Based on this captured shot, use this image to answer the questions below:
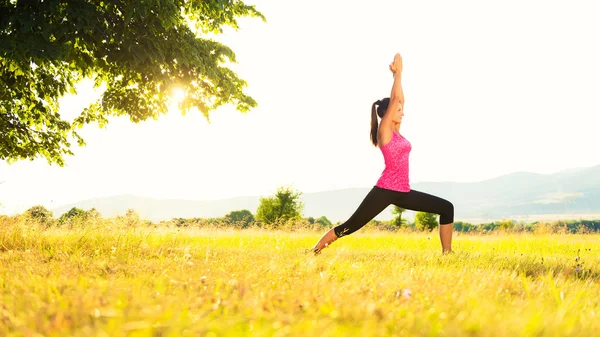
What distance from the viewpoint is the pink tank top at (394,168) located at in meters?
6.09

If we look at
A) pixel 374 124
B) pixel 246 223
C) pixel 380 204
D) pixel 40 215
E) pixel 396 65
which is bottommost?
pixel 246 223

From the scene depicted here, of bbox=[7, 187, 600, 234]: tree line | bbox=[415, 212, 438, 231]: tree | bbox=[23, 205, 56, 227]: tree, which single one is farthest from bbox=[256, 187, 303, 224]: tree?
bbox=[23, 205, 56, 227]: tree

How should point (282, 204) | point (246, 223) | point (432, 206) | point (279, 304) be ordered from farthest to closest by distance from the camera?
point (282, 204), point (246, 223), point (432, 206), point (279, 304)

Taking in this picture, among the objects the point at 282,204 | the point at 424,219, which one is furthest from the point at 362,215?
the point at 424,219

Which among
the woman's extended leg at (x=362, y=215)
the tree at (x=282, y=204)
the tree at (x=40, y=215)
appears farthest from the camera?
the tree at (x=282, y=204)

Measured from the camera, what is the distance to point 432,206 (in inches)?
248

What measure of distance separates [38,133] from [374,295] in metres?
13.7

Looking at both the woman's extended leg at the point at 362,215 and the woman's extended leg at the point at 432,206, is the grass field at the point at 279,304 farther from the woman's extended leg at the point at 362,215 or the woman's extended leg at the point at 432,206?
the woman's extended leg at the point at 432,206

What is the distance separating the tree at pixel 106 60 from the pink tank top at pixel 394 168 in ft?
14.8

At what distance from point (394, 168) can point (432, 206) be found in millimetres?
797

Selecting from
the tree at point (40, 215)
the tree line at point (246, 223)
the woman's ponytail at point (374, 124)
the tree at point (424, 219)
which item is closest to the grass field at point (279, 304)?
the woman's ponytail at point (374, 124)

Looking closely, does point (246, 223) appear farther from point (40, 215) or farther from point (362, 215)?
point (362, 215)

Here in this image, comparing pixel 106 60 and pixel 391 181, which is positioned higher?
pixel 106 60

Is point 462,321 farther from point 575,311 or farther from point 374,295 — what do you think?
point 575,311
